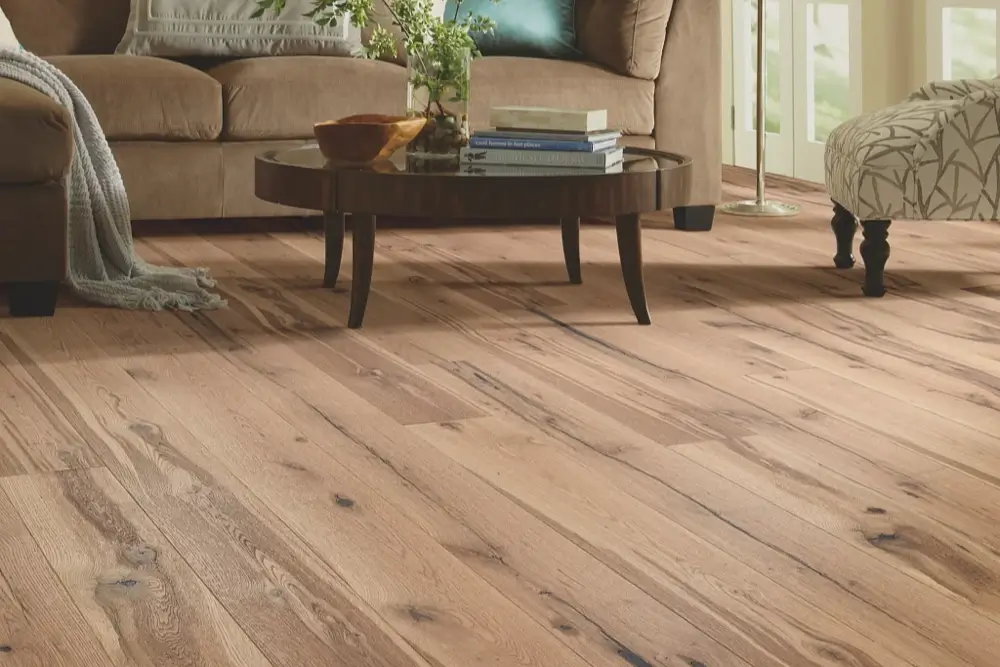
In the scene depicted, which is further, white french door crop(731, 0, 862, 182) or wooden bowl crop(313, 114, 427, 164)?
white french door crop(731, 0, 862, 182)

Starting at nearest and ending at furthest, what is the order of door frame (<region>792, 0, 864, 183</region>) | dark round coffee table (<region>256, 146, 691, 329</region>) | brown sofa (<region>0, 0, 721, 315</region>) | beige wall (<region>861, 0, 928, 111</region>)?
dark round coffee table (<region>256, 146, 691, 329</region>) < brown sofa (<region>0, 0, 721, 315</region>) < beige wall (<region>861, 0, 928, 111</region>) < door frame (<region>792, 0, 864, 183</region>)

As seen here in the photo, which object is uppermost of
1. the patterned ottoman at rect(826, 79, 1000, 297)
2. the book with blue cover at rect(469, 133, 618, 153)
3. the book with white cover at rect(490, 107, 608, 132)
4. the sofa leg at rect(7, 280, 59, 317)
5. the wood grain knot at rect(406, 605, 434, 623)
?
the book with white cover at rect(490, 107, 608, 132)

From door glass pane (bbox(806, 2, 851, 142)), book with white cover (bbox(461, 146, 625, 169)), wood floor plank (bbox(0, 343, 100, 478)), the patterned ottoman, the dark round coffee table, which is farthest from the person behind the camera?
door glass pane (bbox(806, 2, 851, 142))

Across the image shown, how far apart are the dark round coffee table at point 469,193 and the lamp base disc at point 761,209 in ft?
4.81

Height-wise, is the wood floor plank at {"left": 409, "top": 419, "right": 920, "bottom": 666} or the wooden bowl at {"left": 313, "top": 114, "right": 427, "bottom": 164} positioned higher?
the wooden bowl at {"left": 313, "top": 114, "right": 427, "bottom": 164}

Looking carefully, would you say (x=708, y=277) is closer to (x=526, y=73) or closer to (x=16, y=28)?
(x=526, y=73)

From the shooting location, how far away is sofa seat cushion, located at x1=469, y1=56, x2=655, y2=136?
4164 mm

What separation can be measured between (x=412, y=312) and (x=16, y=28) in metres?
1.80

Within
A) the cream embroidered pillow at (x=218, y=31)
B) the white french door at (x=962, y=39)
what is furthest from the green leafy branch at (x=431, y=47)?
the white french door at (x=962, y=39)

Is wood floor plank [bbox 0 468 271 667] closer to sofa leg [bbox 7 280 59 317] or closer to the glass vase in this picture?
sofa leg [bbox 7 280 59 317]

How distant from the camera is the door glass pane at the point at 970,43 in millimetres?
→ 4656

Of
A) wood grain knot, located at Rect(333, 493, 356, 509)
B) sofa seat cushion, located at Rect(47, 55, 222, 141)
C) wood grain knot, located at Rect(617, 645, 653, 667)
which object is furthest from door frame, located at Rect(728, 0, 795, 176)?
wood grain knot, located at Rect(617, 645, 653, 667)

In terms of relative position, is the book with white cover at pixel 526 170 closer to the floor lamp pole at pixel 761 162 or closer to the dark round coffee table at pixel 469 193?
the dark round coffee table at pixel 469 193

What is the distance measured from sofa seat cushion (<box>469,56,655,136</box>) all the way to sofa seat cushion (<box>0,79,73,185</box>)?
134 centimetres
